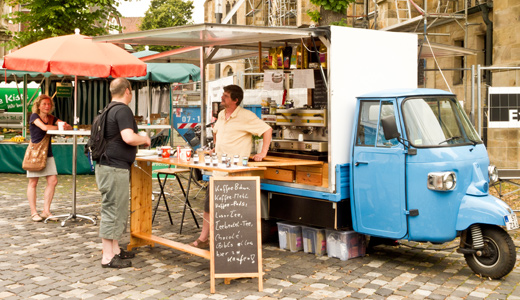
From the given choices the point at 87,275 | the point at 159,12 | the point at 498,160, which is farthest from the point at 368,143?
the point at 159,12

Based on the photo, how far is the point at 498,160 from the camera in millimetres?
13336

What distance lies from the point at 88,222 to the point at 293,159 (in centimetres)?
359

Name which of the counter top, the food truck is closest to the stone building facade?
the food truck

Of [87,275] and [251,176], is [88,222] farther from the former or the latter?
[251,176]

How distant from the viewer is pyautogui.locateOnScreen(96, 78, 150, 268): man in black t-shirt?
6.46 metres

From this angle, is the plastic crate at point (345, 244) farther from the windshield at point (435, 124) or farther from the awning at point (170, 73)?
the awning at point (170, 73)

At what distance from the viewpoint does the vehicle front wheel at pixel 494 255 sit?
5996 millimetres

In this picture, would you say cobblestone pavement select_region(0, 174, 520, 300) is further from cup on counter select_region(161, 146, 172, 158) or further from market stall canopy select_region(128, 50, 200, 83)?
market stall canopy select_region(128, 50, 200, 83)

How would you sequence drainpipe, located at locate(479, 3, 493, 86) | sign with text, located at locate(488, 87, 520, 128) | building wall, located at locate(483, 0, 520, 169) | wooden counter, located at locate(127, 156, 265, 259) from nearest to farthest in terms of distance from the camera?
wooden counter, located at locate(127, 156, 265, 259) → sign with text, located at locate(488, 87, 520, 128) → building wall, located at locate(483, 0, 520, 169) → drainpipe, located at locate(479, 3, 493, 86)

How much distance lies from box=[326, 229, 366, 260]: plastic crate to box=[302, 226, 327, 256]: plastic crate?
0.08 meters

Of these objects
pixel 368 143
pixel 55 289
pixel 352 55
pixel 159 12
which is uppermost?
pixel 159 12

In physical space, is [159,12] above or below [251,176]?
above

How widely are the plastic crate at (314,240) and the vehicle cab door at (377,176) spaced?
534mm

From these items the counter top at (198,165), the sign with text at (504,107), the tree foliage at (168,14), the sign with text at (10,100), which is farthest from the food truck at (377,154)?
the tree foliage at (168,14)
